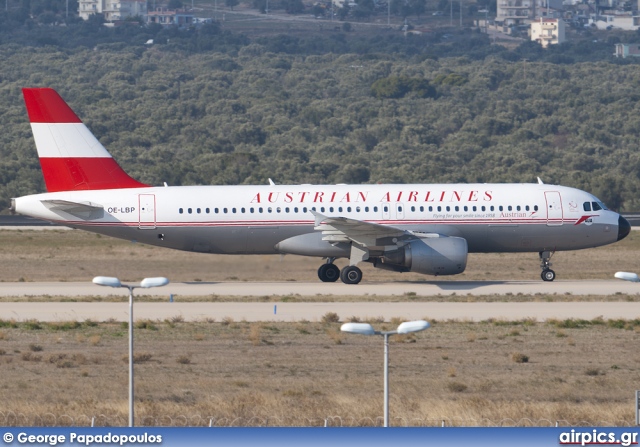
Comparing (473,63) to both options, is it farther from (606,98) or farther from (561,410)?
(561,410)

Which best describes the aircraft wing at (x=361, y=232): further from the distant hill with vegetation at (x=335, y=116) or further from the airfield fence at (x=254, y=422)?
the distant hill with vegetation at (x=335, y=116)

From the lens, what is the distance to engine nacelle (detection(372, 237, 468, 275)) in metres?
44.1

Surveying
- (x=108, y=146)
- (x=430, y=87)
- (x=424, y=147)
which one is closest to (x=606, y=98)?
(x=430, y=87)

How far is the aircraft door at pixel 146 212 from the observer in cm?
4603

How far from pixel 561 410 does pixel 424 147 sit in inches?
3897

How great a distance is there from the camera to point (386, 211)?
46031 millimetres

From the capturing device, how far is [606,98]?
14788cm

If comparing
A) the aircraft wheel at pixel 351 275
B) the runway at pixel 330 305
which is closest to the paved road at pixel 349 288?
the runway at pixel 330 305

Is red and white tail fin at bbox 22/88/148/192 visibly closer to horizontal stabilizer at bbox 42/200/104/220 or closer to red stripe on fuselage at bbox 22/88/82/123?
red stripe on fuselage at bbox 22/88/82/123

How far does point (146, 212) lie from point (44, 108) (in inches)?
223

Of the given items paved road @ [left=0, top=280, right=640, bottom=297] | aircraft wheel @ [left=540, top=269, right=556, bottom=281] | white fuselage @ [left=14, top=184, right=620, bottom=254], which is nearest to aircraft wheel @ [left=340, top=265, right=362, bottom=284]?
paved road @ [left=0, top=280, right=640, bottom=297]

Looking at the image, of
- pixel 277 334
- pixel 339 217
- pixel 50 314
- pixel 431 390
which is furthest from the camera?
pixel 339 217

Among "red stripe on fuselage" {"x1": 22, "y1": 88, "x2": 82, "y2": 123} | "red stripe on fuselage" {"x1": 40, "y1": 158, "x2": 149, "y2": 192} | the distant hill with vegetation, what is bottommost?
the distant hill with vegetation

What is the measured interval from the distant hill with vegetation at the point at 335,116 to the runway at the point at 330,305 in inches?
1785
